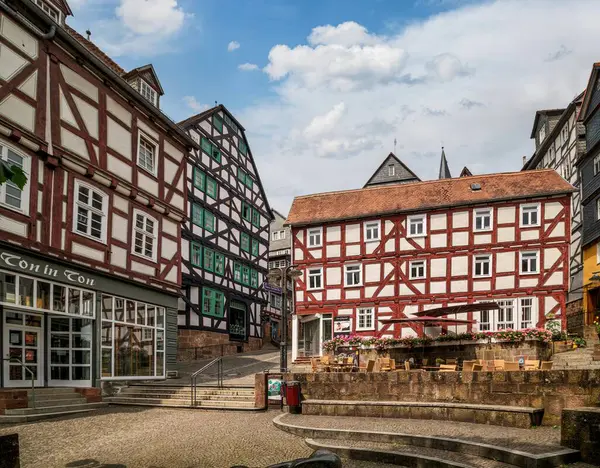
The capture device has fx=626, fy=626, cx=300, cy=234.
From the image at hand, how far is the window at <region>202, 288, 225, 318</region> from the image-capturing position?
115ft

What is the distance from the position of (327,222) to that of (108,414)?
63.3 feet

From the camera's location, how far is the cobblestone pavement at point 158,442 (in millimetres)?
11023

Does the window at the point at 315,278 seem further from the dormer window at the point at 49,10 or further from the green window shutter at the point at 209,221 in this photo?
the dormer window at the point at 49,10

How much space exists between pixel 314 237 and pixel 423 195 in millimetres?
6293

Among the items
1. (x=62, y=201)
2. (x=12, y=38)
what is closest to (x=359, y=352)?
(x=62, y=201)

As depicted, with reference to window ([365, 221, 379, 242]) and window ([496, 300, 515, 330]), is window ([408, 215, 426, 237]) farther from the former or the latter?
window ([496, 300, 515, 330])

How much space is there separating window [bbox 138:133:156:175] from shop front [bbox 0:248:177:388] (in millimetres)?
4590

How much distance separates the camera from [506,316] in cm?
3022

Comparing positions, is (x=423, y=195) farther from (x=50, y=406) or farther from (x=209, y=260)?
(x=50, y=406)

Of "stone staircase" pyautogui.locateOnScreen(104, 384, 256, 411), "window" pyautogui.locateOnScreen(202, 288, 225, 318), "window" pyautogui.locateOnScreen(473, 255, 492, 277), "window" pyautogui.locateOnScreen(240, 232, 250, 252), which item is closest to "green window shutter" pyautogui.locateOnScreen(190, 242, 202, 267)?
"window" pyautogui.locateOnScreen(202, 288, 225, 318)

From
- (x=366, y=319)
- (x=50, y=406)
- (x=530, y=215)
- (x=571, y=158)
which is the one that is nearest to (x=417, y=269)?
(x=366, y=319)

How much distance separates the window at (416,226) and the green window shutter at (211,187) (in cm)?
1146

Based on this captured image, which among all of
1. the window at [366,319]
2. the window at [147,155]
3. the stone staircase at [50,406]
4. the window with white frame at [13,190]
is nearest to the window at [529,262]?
the window at [366,319]

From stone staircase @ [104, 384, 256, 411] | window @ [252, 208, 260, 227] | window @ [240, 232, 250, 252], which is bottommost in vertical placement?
stone staircase @ [104, 384, 256, 411]
